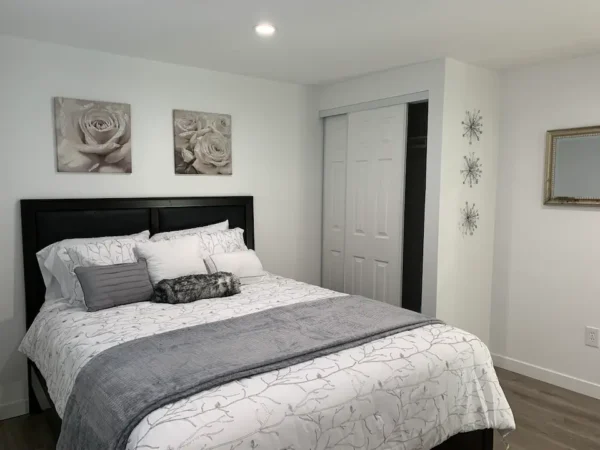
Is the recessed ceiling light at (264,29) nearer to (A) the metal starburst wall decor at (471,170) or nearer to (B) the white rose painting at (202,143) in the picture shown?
(B) the white rose painting at (202,143)

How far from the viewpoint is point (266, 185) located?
401 centimetres

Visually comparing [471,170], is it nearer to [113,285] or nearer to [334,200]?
[334,200]

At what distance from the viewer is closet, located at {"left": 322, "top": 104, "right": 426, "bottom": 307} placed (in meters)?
3.64

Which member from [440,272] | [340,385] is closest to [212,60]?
[440,272]

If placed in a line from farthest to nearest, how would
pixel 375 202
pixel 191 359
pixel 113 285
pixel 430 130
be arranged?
pixel 375 202
pixel 430 130
pixel 113 285
pixel 191 359

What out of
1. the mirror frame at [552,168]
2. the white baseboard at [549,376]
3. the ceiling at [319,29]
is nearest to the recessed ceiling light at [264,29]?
the ceiling at [319,29]

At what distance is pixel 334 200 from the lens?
4.22 meters

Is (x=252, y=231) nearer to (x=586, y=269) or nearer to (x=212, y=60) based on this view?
(x=212, y=60)

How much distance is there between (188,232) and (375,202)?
1.49m

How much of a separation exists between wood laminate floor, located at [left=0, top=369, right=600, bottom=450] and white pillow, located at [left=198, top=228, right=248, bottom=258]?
142cm

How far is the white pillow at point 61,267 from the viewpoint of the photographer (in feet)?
8.98

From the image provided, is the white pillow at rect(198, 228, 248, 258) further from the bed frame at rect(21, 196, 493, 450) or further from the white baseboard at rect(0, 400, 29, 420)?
the white baseboard at rect(0, 400, 29, 420)

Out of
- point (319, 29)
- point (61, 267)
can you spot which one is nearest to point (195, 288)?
point (61, 267)

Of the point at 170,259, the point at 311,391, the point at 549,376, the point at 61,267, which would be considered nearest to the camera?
the point at 311,391
